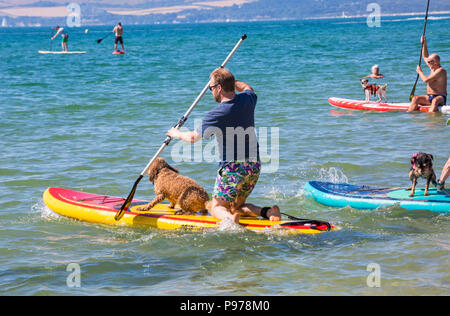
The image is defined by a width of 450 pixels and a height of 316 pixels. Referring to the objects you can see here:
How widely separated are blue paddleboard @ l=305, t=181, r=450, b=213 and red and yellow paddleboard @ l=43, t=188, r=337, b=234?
124 centimetres

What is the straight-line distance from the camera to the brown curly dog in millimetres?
6879

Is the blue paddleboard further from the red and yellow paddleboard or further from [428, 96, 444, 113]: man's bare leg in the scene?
[428, 96, 444, 113]: man's bare leg

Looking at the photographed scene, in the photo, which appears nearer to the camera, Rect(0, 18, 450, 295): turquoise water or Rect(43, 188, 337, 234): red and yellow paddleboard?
Rect(0, 18, 450, 295): turquoise water

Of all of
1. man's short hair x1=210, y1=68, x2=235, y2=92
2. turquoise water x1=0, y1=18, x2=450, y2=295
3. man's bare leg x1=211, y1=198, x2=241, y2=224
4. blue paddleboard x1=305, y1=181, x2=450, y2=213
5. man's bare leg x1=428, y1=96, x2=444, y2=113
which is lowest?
turquoise water x1=0, y1=18, x2=450, y2=295

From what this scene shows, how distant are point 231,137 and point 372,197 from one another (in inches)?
104

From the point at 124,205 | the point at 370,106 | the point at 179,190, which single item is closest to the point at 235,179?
the point at 179,190

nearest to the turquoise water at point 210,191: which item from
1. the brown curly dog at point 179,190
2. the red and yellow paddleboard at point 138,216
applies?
the red and yellow paddleboard at point 138,216

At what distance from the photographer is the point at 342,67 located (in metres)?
27.4

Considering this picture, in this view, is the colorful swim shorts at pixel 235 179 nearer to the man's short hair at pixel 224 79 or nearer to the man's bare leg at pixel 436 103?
the man's short hair at pixel 224 79

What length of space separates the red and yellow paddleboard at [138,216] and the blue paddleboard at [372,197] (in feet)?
4.07

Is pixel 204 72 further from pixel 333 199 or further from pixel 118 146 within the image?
pixel 333 199

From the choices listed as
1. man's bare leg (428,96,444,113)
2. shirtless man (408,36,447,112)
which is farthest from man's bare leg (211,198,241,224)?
man's bare leg (428,96,444,113)

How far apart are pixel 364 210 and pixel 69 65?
2877 cm

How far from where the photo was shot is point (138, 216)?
713 cm
